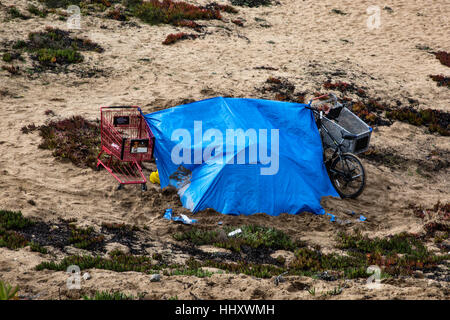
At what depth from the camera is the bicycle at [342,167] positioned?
9.81 m

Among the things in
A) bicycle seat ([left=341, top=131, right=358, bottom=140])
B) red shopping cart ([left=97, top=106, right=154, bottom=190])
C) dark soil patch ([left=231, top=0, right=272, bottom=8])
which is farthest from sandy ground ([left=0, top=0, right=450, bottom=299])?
bicycle seat ([left=341, top=131, right=358, bottom=140])

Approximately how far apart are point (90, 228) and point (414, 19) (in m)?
23.7

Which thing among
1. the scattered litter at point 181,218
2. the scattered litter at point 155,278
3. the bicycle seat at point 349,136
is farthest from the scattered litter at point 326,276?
the bicycle seat at point 349,136

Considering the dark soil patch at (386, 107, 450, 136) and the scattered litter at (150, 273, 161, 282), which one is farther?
the dark soil patch at (386, 107, 450, 136)

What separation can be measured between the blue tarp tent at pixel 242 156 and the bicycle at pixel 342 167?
0.75 feet

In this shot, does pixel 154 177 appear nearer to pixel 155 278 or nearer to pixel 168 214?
pixel 168 214

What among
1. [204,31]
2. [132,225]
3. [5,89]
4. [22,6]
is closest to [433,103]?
[204,31]

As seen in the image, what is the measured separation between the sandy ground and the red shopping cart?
34 cm

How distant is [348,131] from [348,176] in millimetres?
1198

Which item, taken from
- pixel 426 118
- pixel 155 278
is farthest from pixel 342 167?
pixel 426 118

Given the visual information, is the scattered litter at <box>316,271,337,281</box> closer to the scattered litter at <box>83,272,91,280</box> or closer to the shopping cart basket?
the scattered litter at <box>83,272,91,280</box>

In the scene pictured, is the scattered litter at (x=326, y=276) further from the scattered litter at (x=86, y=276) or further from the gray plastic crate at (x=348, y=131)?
the gray plastic crate at (x=348, y=131)

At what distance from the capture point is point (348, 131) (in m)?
10.4

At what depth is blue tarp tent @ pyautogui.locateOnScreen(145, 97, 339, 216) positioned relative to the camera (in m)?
9.05
